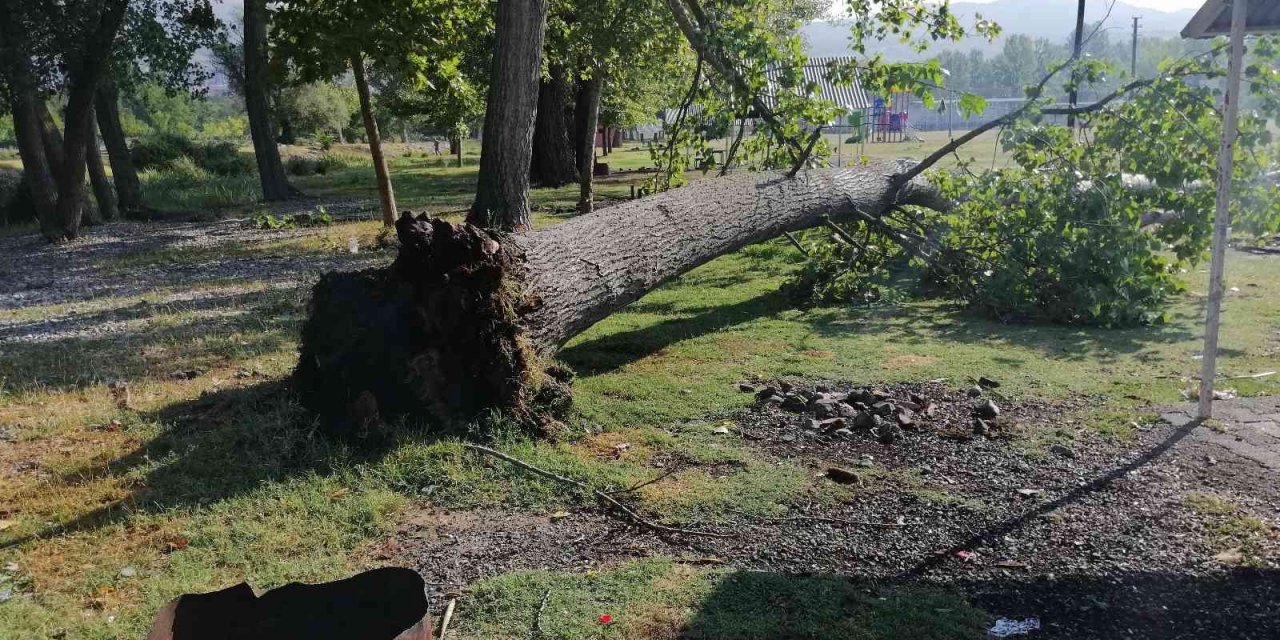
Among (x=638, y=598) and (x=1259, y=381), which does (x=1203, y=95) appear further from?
(x=638, y=598)

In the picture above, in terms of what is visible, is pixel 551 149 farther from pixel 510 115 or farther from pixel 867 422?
pixel 867 422

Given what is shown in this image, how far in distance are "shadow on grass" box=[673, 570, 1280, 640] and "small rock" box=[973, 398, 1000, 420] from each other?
1771 mm

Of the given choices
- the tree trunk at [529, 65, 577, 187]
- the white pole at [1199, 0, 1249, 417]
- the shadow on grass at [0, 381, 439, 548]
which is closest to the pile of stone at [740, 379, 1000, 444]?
the white pole at [1199, 0, 1249, 417]

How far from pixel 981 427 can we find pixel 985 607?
74.8 inches

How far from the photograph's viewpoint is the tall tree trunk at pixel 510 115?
26.1 ft

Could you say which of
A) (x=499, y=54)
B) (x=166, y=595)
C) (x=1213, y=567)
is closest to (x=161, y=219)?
(x=499, y=54)

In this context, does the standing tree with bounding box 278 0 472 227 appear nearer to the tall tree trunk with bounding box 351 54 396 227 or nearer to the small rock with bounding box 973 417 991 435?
the tall tree trunk with bounding box 351 54 396 227

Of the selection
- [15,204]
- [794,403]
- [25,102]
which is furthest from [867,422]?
[15,204]

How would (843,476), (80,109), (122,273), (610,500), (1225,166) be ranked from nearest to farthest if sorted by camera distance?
(610,500) < (843,476) < (1225,166) < (122,273) < (80,109)

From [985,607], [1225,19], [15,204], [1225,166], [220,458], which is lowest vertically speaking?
[985,607]

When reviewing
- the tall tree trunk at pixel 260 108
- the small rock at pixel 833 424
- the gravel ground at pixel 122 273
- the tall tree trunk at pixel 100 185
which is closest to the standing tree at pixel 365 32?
the gravel ground at pixel 122 273

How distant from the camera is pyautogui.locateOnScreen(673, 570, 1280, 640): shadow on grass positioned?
2949 millimetres

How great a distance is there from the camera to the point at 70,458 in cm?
468

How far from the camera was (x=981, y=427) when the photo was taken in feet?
16.0
